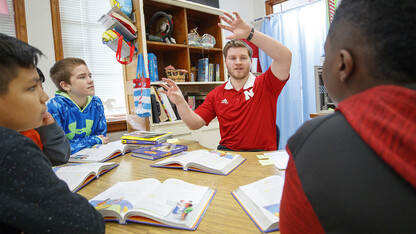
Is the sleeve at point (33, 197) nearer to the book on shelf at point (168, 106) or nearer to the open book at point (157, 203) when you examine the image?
the open book at point (157, 203)

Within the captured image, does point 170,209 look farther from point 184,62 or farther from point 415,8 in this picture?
point 184,62

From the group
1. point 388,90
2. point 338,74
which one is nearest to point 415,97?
point 388,90

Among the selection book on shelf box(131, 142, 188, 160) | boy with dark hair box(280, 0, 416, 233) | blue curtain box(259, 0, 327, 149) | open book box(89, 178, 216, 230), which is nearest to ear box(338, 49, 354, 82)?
boy with dark hair box(280, 0, 416, 233)

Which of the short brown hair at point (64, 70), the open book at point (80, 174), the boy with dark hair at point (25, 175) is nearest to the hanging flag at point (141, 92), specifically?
the short brown hair at point (64, 70)

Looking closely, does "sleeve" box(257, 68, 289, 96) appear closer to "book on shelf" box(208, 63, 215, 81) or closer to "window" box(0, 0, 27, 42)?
"book on shelf" box(208, 63, 215, 81)

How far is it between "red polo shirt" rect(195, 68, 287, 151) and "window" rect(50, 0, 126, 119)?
63.3 inches

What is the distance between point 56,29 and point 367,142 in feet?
9.40

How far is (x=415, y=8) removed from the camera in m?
0.33

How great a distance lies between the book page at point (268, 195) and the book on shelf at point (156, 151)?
2.09 feet

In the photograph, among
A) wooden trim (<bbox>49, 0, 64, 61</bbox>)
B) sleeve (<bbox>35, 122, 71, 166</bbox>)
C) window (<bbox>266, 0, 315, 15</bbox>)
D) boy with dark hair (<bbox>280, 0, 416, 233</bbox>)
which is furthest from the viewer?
window (<bbox>266, 0, 315, 15</bbox>)

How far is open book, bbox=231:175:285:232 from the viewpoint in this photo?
600 mm

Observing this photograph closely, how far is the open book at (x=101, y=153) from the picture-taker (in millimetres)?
1313

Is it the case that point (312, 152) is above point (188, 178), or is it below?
above

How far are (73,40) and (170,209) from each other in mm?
2597
